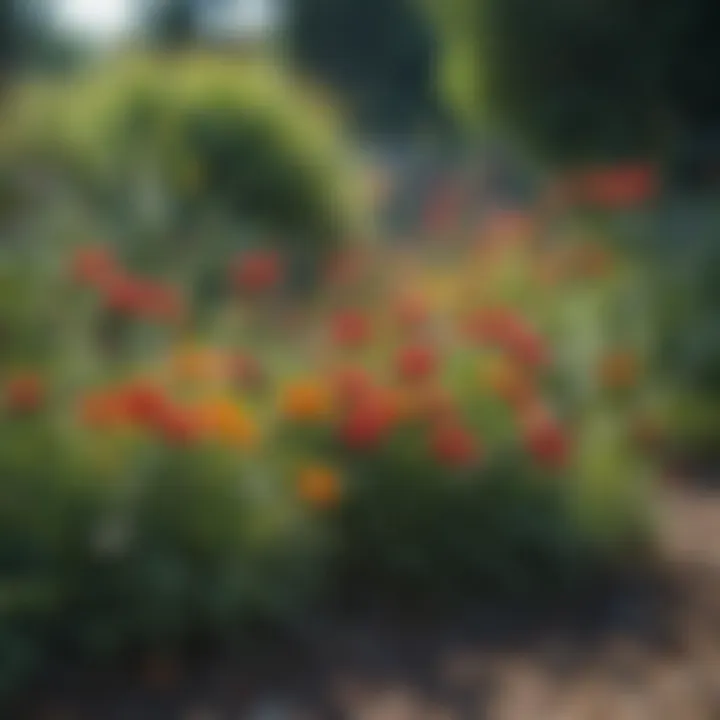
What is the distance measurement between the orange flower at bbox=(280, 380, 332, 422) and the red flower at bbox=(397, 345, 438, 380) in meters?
0.23

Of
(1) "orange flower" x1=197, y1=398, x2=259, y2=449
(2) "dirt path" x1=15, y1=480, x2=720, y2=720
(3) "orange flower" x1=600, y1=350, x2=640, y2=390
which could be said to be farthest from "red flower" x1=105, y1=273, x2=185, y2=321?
(3) "orange flower" x1=600, y1=350, x2=640, y2=390

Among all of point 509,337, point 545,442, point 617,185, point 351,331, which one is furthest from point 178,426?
point 617,185

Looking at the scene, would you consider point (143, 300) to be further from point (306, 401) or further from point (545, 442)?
point (545, 442)

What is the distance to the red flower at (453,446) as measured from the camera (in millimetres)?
4242

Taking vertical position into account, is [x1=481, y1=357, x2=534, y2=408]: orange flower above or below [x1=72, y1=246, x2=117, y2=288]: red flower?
above

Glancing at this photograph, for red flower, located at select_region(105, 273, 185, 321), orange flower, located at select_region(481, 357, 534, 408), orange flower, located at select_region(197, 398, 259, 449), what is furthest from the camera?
orange flower, located at select_region(481, 357, 534, 408)

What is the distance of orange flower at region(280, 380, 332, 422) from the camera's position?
4172mm

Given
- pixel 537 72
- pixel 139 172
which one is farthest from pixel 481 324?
pixel 139 172

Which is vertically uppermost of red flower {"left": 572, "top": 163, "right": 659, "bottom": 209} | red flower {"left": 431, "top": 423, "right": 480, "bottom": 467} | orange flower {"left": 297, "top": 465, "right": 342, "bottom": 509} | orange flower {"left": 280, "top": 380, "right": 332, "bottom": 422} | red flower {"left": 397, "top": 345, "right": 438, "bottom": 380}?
red flower {"left": 572, "top": 163, "right": 659, "bottom": 209}

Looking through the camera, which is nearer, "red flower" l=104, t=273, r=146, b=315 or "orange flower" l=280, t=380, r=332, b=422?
"orange flower" l=280, t=380, r=332, b=422

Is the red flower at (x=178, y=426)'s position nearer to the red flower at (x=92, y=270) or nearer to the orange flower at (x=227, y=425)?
the orange flower at (x=227, y=425)

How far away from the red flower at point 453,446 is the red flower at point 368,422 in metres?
0.15

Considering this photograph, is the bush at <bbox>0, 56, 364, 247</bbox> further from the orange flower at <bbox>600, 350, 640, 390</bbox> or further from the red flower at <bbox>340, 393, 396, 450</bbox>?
the red flower at <bbox>340, 393, 396, 450</bbox>

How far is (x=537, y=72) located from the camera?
Answer: 4988 millimetres
